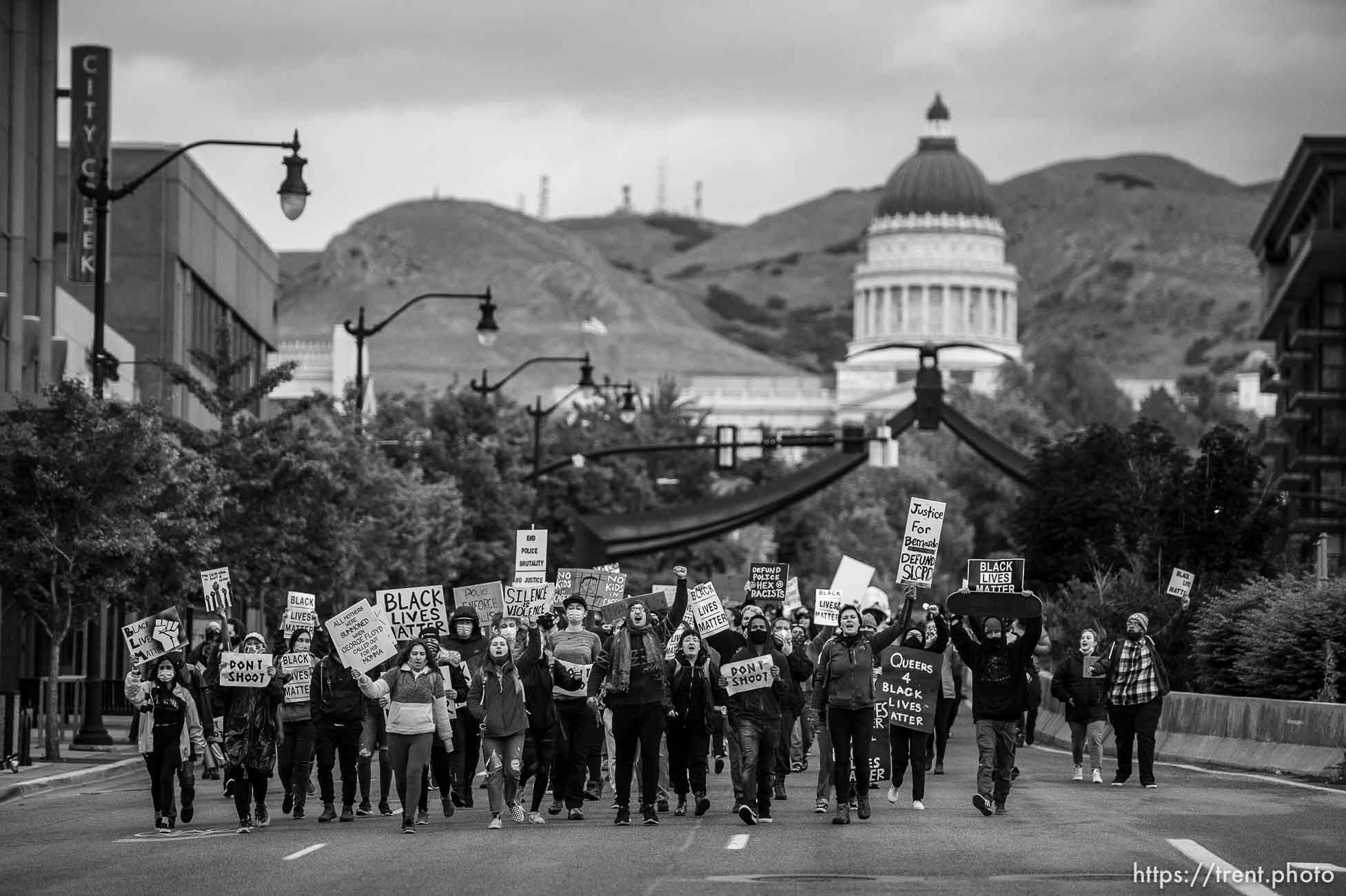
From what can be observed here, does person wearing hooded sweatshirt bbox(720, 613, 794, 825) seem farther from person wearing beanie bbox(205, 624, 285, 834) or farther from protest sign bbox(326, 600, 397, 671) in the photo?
person wearing beanie bbox(205, 624, 285, 834)

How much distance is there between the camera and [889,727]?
2542 centimetres

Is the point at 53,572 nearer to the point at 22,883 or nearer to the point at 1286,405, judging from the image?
the point at 22,883

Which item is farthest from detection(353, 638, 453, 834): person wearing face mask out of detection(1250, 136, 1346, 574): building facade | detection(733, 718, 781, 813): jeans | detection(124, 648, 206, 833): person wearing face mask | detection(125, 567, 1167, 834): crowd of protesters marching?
detection(1250, 136, 1346, 574): building facade

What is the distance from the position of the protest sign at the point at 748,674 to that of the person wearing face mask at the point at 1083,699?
7.58 meters

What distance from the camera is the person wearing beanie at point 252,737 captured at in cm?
2286

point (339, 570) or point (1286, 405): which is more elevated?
point (1286, 405)

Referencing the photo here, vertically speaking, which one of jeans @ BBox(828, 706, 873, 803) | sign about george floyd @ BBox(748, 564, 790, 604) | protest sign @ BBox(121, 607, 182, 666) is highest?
sign about george floyd @ BBox(748, 564, 790, 604)

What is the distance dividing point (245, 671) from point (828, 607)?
11190mm

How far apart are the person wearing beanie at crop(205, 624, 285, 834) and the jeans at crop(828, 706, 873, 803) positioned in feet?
15.4

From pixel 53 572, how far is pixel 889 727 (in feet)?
44.5

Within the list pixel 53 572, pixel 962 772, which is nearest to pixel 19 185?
pixel 53 572

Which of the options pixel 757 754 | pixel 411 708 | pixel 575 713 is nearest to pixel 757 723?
pixel 757 754

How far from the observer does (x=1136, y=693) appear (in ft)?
90.7

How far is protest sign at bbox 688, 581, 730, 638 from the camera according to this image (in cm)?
2412
